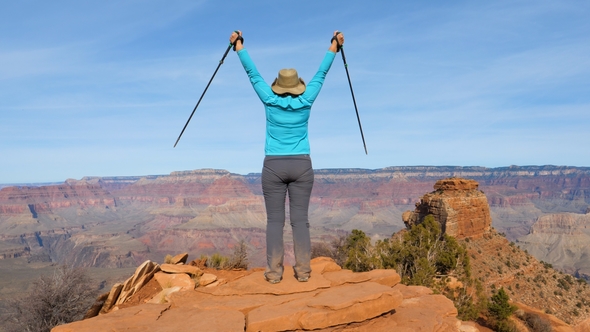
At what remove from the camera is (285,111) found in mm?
7066

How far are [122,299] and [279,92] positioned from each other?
5.35 meters

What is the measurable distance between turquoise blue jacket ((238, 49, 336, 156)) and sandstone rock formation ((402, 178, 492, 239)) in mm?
40127

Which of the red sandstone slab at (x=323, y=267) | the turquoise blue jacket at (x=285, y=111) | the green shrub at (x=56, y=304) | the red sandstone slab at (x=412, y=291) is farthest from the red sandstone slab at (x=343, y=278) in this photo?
the green shrub at (x=56, y=304)

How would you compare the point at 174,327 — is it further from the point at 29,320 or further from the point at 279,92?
the point at 29,320

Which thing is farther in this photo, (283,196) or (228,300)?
(283,196)

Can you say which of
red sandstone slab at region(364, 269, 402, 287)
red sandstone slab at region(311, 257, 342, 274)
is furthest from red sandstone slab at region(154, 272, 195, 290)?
red sandstone slab at region(364, 269, 402, 287)

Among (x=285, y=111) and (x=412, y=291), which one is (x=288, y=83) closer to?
(x=285, y=111)

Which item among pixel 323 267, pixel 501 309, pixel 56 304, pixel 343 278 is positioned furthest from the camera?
pixel 501 309

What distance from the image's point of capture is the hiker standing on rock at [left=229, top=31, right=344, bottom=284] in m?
7.03

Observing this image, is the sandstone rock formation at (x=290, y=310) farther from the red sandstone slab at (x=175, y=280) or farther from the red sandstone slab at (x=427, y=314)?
the red sandstone slab at (x=175, y=280)

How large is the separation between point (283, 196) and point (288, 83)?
1984 mm

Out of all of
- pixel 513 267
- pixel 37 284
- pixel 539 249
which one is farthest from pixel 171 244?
pixel 37 284

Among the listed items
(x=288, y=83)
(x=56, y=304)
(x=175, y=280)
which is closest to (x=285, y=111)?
(x=288, y=83)

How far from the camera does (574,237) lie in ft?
471
